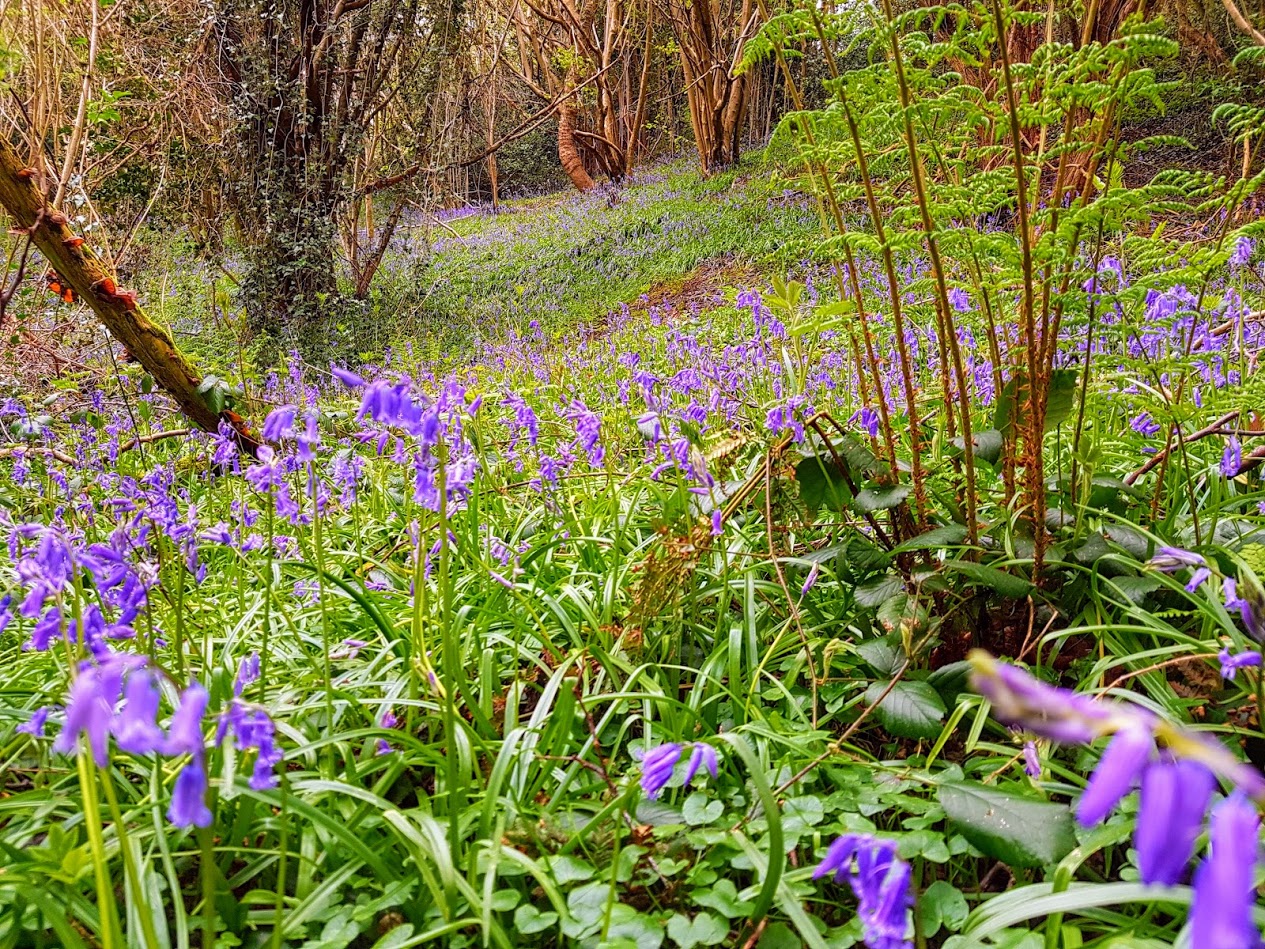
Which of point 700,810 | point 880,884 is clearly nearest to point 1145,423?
point 700,810

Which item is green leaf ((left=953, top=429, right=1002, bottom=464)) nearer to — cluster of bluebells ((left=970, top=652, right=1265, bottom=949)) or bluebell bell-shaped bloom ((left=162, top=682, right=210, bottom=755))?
cluster of bluebells ((left=970, top=652, right=1265, bottom=949))

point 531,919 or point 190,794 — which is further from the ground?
point 190,794

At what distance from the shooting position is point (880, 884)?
825mm

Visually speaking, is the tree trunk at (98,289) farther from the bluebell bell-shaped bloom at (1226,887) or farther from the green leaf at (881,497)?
the bluebell bell-shaped bloom at (1226,887)

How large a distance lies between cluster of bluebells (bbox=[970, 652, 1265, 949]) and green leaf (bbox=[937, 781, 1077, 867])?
86cm

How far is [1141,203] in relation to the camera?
1.59 meters

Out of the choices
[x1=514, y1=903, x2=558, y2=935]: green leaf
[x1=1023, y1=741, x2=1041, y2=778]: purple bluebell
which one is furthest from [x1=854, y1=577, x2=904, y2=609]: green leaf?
[x1=514, y1=903, x2=558, y2=935]: green leaf

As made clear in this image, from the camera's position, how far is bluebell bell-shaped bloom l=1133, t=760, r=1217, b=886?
396 mm

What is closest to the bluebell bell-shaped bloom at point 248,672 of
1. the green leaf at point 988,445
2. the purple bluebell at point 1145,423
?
the green leaf at point 988,445

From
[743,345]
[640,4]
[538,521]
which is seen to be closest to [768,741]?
[538,521]

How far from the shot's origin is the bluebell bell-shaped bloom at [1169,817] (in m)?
0.40

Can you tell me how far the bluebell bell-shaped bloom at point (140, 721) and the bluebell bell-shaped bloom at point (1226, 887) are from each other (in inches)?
26.3

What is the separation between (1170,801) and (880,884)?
49 cm

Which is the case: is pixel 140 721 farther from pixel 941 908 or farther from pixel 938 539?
pixel 938 539
